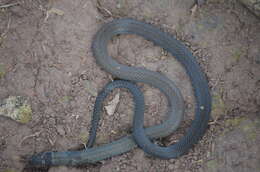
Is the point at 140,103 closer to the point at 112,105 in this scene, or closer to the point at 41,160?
the point at 112,105

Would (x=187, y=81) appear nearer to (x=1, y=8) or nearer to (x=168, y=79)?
(x=168, y=79)

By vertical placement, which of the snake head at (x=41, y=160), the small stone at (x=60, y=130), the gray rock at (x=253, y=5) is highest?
the gray rock at (x=253, y=5)

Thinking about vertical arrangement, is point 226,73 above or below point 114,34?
below

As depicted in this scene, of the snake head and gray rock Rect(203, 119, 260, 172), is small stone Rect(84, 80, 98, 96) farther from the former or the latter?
gray rock Rect(203, 119, 260, 172)

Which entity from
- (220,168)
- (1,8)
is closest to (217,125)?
(220,168)

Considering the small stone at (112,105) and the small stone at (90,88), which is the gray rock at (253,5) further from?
the small stone at (90,88)

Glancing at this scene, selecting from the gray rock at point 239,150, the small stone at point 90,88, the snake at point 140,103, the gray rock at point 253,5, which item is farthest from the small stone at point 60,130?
the gray rock at point 253,5

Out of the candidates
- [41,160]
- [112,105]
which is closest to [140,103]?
[112,105]
